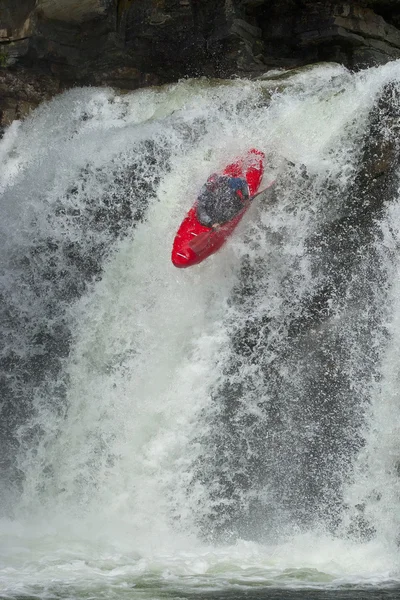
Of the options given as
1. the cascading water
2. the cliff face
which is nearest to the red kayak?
the cascading water

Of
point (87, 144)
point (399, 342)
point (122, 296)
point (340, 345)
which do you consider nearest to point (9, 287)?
point (122, 296)

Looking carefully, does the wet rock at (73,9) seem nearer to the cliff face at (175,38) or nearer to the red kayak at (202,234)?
the cliff face at (175,38)

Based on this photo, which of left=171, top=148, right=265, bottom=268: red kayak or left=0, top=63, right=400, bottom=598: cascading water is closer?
left=0, top=63, right=400, bottom=598: cascading water

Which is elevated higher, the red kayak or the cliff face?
the cliff face

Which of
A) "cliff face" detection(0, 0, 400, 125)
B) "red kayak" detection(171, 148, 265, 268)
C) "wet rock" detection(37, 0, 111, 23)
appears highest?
"wet rock" detection(37, 0, 111, 23)

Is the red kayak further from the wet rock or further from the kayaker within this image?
the wet rock

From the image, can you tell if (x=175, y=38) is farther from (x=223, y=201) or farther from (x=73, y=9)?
(x=223, y=201)

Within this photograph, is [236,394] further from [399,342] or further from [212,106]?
[212,106]

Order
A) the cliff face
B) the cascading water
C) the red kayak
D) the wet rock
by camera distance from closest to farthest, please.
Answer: the cascading water < the red kayak < the cliff face < the wet rock
